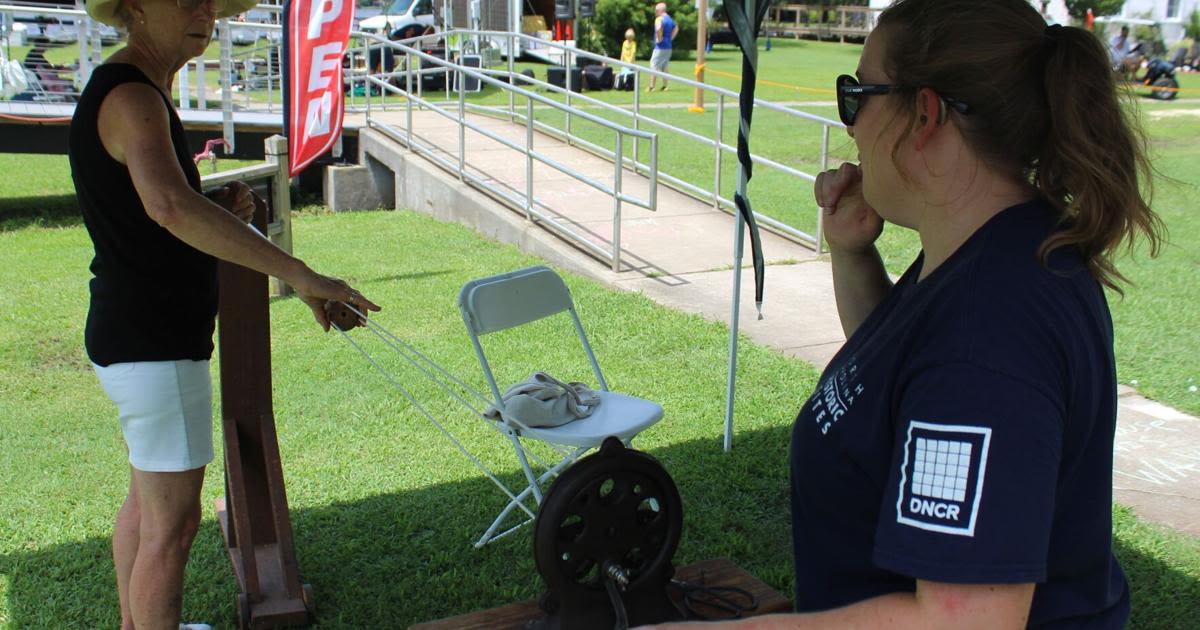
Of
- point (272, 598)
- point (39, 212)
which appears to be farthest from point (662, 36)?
point (272, 598)

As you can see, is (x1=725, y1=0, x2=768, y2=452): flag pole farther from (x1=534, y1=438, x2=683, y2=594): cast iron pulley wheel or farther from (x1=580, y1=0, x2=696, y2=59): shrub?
(x1=580, y1=0, x2=696, y2=59): shrub

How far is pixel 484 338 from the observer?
6391 millimetres

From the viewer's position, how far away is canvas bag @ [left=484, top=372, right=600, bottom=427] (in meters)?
3.48

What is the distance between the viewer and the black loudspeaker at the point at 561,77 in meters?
21.4

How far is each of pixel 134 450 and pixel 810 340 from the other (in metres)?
4.45

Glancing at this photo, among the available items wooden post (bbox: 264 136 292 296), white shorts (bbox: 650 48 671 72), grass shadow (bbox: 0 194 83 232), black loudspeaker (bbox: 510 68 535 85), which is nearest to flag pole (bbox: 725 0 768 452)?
wooden post (bbox: 264 136 292 296)

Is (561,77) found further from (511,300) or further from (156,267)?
(156,267)

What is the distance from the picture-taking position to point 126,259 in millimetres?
2398

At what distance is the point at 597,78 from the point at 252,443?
66.5ft

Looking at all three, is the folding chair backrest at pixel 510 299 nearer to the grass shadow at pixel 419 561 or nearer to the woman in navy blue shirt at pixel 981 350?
the grass shadow at pixel 419 561

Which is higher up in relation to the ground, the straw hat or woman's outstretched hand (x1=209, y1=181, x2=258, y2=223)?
the straw hat

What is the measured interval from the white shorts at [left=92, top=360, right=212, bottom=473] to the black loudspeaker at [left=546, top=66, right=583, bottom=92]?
18625 mm

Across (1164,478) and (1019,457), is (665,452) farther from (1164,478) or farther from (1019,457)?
(1019,457)

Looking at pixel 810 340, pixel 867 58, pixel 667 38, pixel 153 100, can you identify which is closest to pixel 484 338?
pixel 810 340
